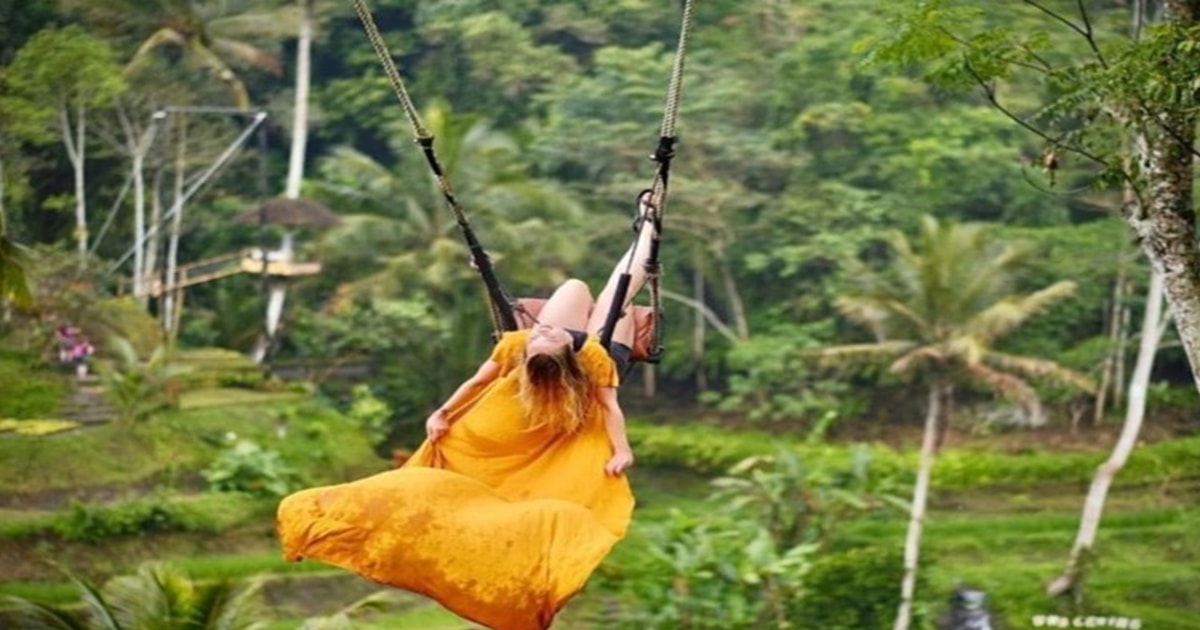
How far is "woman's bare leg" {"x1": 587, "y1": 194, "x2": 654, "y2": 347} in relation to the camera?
397cm

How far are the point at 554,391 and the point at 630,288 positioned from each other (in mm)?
403

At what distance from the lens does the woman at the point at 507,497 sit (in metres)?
3.47

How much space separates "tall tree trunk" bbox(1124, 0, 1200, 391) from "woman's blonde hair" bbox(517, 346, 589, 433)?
1638mm

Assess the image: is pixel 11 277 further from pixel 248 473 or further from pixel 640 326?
pixel 640 326

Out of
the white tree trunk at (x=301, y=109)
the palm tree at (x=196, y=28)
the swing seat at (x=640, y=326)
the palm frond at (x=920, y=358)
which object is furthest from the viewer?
the white tree trunk at (x=301, y=109)

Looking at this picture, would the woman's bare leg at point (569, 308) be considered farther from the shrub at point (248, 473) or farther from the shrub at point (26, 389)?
the shrub at point (26, 389)

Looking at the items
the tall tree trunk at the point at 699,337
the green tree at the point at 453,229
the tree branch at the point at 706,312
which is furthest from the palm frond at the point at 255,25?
the tall tree trunk at the point at 699,337

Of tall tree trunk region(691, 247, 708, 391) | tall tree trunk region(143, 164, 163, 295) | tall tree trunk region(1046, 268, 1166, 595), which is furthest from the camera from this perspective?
tall tree trunk region(691, 247, 708, 391)

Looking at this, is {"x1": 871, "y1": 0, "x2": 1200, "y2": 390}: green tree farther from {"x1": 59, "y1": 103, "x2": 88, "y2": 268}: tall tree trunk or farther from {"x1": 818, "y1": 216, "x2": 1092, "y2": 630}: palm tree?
{"x1": 59, "y1": 103, "x2": 88, "y2": 268}: tall tree trunk

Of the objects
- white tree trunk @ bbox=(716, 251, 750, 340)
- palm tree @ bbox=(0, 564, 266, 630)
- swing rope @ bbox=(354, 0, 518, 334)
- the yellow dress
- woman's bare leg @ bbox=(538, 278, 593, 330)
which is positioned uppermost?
swing rope @ bbox=(354, 0, 518, 334)

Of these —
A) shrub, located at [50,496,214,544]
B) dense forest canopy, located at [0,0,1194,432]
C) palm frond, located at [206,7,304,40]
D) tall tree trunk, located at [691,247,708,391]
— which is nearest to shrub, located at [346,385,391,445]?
dense forest canopy, located at [0,0,1194,432]

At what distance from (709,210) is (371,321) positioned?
302 cm

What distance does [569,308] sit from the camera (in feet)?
13.1

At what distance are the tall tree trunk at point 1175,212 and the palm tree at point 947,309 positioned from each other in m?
6.93
